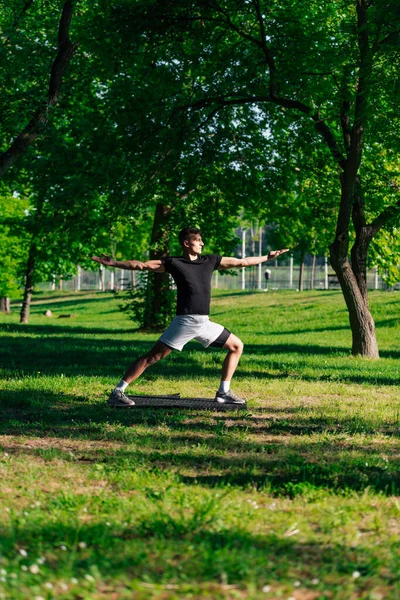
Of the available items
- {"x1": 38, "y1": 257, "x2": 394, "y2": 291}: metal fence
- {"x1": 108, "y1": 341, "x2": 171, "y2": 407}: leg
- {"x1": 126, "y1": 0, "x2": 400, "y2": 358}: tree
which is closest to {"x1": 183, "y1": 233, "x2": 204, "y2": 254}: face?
{"x1": 108, "y1": 341, "x2": 171, "y2": 407}: leg

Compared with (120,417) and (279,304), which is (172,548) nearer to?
(120,417)

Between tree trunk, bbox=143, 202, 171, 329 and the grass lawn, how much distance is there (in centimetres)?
1365

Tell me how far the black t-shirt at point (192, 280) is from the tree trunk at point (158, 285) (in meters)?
16.6

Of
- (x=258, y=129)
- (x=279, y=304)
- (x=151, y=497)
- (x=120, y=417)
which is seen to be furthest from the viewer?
(x=279, y=304)

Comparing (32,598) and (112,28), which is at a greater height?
(112,28)

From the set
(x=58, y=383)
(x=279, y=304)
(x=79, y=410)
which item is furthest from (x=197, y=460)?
(x=279, y=304)

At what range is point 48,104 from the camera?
16.5m

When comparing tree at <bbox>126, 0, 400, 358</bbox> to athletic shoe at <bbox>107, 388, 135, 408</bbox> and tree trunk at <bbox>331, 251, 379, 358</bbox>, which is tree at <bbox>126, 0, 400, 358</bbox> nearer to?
tree trunk at <bbox>331, 251, 379, 358</bbox>

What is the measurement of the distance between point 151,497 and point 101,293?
6102 centimetres

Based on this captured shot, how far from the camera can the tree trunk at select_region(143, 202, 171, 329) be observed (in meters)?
25.7

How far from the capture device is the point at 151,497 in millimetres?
5285

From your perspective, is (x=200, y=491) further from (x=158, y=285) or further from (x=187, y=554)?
(x=158, y=285)

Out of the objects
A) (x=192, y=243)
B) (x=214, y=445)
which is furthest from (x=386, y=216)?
(x=214, y=445)

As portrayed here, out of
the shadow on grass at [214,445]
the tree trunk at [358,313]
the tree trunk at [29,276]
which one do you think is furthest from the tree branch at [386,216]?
the tree trunk at [29,276]
